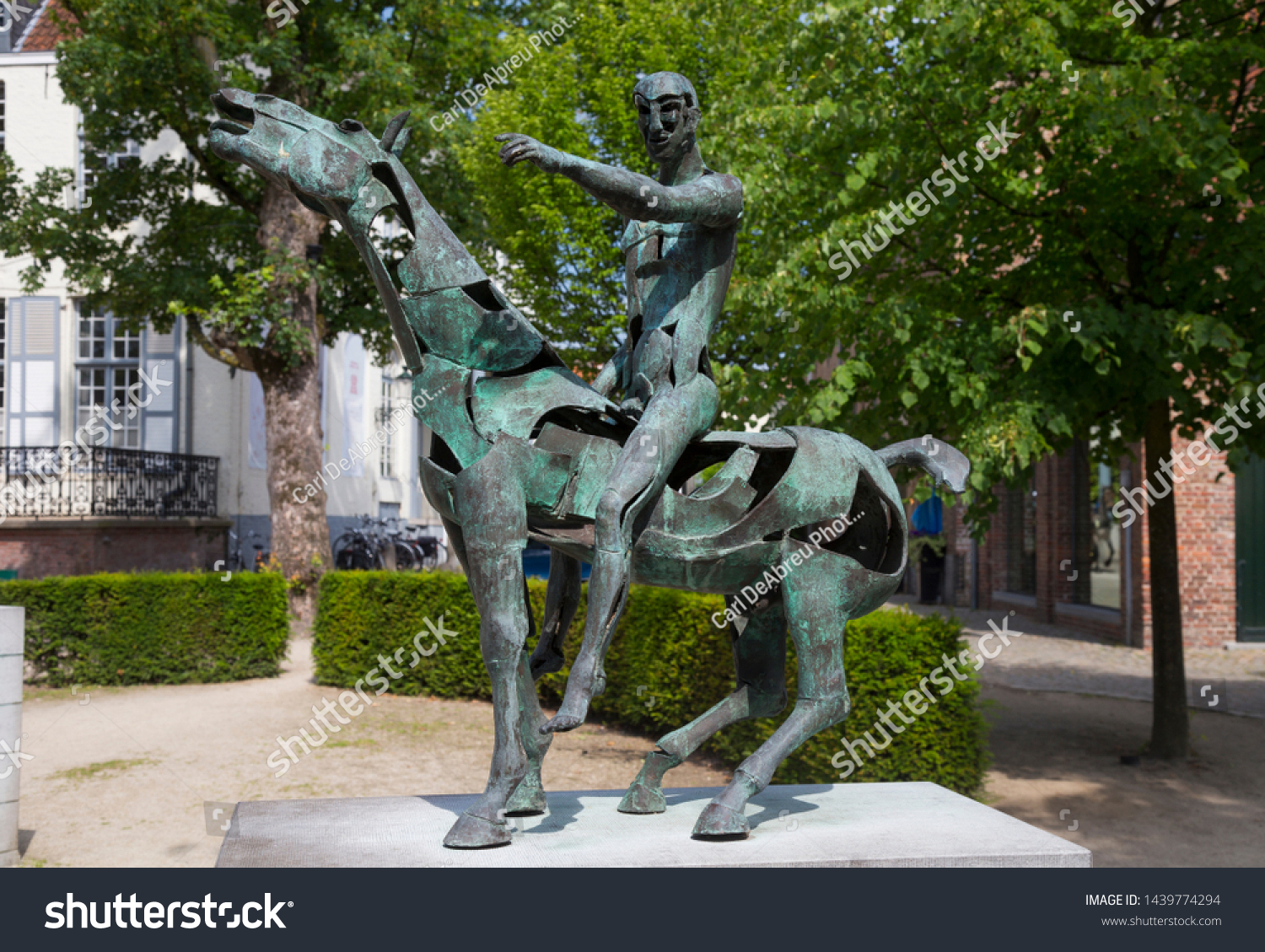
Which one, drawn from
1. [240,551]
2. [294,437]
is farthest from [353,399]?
[294,437]

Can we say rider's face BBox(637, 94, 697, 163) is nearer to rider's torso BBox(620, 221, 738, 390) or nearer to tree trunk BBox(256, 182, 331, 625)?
rider's torso BBox(620, 221, 738, 390)

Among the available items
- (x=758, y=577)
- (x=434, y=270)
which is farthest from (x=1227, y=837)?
(x=434, y=270)

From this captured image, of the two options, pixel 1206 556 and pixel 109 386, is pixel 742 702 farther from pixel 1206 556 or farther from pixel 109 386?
pixel 109 386

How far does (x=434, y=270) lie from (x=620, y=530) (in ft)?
3.39

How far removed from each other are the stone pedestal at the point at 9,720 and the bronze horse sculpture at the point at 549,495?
3872mm

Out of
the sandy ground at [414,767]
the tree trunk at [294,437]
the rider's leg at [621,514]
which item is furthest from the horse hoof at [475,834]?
the tree trunk at [294,437]

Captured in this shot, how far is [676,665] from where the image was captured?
877 cm

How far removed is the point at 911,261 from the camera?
8102 millimetres

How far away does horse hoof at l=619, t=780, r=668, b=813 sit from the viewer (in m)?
3.82

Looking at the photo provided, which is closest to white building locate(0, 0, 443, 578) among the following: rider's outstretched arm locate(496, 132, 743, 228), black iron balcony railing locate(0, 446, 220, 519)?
black iron balcony railing locate(0, 446, 220, 519)

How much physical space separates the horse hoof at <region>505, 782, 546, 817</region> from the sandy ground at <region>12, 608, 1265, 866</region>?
3.13 meters

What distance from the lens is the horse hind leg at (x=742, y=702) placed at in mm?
3762

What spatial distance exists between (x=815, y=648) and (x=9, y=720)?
15.9 feet

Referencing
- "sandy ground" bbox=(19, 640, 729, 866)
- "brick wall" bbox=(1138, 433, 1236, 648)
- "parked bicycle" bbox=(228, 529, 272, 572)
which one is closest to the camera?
"sandy ground" bbox=(19, 640, 729, 866)
